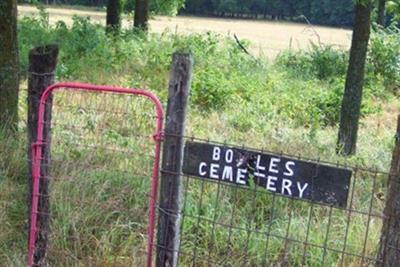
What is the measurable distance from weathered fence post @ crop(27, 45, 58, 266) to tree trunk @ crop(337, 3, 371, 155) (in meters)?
4.83

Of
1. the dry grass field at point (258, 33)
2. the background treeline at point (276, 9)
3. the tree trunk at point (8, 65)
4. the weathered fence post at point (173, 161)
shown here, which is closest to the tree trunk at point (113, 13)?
the dry grass field at point (258, 33)

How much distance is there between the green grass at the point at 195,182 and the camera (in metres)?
4.71

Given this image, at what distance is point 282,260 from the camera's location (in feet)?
15.2

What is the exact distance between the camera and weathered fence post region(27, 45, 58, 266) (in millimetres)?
4504

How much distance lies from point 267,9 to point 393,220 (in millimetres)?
85205

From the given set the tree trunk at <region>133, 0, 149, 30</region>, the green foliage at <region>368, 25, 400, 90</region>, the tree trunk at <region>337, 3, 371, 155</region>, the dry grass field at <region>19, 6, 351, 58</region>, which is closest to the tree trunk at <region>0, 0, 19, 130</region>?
the tree trunk at <region>337, 3, 371, 155</region>

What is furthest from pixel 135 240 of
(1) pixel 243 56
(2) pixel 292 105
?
(1) pixel 243 56

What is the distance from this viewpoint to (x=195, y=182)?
19.2 ft

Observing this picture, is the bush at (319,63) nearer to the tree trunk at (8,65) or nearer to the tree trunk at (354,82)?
the tree trunk at (354,82)

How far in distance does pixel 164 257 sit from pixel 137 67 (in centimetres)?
994

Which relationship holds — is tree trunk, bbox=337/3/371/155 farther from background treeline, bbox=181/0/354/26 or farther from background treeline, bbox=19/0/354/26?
background treeline, bbox=181/0/354/26

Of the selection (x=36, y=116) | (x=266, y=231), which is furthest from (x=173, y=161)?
(x=266, y=231)

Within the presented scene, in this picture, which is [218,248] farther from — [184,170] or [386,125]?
[386,125]

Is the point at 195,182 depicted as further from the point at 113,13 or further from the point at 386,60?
the point at 113,13
